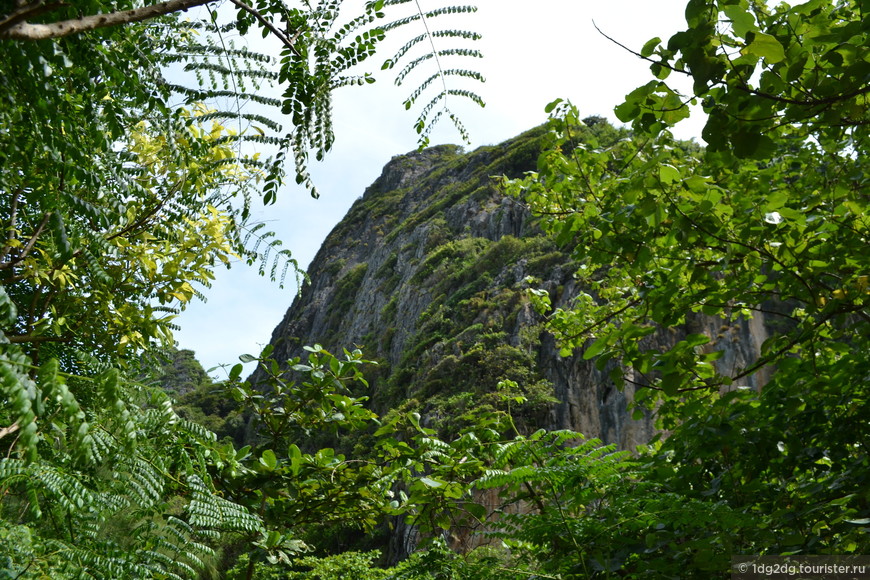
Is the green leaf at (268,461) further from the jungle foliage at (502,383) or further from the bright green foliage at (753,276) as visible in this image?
the bright green foliage at (753,276)

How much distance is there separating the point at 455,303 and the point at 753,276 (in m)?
21.3

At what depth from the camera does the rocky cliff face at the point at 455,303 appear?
52.0 feet

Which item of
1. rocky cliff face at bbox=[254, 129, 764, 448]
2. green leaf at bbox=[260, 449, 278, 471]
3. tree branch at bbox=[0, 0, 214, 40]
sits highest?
rocky cliff face at bbox=[254, 129, 764, 448]

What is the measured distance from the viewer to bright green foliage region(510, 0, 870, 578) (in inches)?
59.7

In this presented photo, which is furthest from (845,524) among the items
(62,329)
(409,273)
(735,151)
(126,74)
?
(409,273)

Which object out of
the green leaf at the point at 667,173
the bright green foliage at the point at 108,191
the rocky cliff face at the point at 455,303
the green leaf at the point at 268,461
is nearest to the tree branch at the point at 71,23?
the bright green foliage at the point at 108,191

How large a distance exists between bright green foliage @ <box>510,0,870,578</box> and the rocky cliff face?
1.46 metres

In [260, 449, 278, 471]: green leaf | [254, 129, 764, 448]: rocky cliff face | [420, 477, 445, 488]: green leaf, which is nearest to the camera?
[420, 477, 445, 488]: green leaf

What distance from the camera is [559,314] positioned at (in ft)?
13.0

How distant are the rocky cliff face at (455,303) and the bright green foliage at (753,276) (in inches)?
57.5

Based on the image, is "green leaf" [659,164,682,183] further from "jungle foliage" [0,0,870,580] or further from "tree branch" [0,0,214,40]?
"tree branch" [0,0,214,40]

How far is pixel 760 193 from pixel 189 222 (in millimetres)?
2731

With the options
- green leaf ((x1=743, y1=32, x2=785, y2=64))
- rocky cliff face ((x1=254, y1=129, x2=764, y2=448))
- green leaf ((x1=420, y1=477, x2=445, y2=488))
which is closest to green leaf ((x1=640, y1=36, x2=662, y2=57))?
green leaf ((x1=743, y1=32, x2=785, y2=64))

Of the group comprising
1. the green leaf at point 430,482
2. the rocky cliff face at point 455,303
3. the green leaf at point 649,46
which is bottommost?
the green leaf at point 430,482
